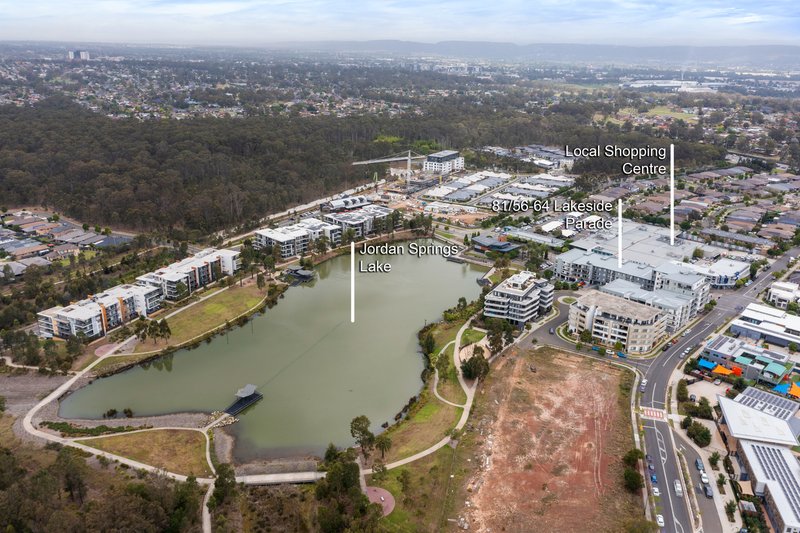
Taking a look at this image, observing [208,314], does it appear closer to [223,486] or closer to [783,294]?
[223,486]

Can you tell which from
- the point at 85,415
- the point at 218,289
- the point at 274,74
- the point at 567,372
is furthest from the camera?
the point at 274,74

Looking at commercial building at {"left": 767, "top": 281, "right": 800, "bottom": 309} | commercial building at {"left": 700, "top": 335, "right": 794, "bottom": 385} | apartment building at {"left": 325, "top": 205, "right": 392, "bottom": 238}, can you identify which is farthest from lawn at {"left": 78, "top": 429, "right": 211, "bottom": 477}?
commercial building at {"left": 767, "top": 281, "right": 800, "bottom": 309}

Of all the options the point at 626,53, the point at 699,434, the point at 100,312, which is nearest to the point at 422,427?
the point at 699,434

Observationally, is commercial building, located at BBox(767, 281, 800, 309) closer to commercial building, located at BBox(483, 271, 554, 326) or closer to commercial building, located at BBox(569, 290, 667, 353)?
commercial building, located at BBox(569, 290, 667, 353)

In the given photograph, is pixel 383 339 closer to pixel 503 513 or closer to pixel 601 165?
pixel 503 513

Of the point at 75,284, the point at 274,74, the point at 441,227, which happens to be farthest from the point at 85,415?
the point at 274,74

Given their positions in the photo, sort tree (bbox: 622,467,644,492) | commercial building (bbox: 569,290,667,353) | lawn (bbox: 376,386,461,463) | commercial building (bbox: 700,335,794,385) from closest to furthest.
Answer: tree (bbox: 622,467,644,492), lawn (bbox: 376,386,461,463), commercial building (bbox: 700,335,794,385), commercial building (bbox: 569,290,667,353)

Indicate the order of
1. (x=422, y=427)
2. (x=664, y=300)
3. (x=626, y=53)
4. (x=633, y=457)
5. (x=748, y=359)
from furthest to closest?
(x=626, y=53) → (x=664, y=300) → (x=748, y=359) → (x=422, y=427) → (x=633, y=457)
